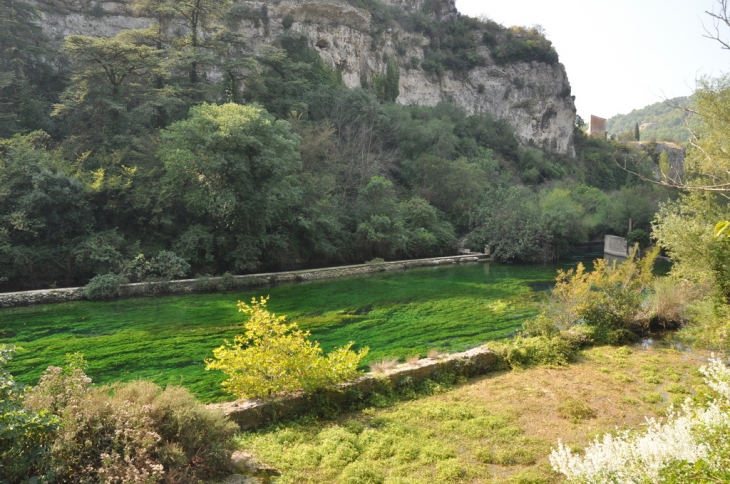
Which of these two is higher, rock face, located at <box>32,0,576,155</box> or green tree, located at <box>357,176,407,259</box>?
rock face, located at <box>32,0,576,155</box>

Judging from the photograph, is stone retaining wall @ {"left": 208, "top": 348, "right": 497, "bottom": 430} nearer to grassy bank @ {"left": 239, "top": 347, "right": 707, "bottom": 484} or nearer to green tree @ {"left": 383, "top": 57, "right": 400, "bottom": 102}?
grassy bank @ {"left": 239, "top": 347, "right": 707, "bottom": 484}

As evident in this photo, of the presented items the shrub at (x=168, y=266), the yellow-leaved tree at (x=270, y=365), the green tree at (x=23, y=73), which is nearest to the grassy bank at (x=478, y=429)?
the yellow-leaved tree at (x=270, y=365)

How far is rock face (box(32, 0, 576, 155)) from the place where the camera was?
33.2 m

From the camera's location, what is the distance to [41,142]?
21.2 metres

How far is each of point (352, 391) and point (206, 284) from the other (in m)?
13.2

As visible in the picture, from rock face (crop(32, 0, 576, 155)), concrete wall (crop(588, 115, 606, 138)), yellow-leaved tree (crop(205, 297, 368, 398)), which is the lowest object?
yellow-leaved tree (crop(205, 297, 368, 398))

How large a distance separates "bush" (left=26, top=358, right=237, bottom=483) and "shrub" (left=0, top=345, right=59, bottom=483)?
0.43ft

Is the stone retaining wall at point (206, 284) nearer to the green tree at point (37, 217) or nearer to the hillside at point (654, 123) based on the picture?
the green tree at point (37, 217)

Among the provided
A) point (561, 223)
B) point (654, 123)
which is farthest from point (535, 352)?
point (654, 123)

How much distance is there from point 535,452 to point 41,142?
2476 cm

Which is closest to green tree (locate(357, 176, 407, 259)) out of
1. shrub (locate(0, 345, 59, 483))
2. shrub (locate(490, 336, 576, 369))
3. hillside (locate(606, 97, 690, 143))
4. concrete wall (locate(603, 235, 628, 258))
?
shrub (locate(490, 336, 576, 369))

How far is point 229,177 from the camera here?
19.5 m

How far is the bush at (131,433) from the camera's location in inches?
138

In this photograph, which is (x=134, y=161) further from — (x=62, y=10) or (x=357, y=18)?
(x=357, y=18)
